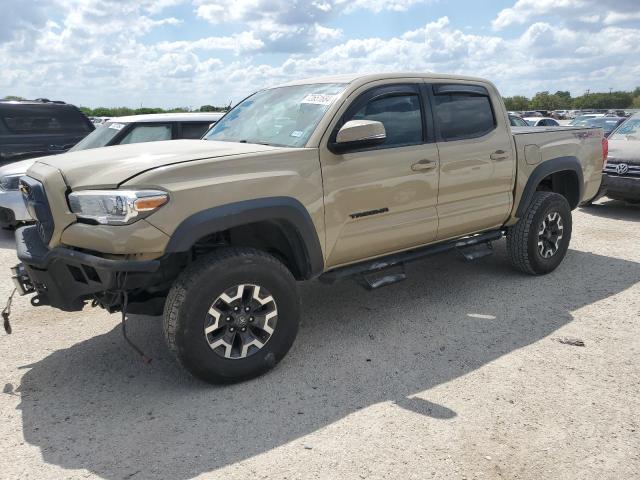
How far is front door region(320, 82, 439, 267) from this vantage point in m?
3.85

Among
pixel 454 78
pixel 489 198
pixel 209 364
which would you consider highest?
pixel 454 78

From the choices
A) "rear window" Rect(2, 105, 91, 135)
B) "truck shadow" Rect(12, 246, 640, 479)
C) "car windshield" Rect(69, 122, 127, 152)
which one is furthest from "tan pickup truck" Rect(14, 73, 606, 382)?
"rear window" Rect(2, 105, 91, 135)

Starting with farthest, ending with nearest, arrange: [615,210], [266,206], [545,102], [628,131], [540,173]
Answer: [545,102], [628,131], [615,210], [540,173], [266,206]

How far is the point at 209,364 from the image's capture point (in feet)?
11.0

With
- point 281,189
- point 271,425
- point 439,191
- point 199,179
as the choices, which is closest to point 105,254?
point 199,179

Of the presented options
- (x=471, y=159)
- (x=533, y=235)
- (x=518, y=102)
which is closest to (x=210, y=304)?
(x=471, y=159)

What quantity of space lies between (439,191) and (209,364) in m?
2.29

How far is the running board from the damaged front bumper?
1.32m

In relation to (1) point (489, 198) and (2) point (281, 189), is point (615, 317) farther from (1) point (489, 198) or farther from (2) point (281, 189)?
(2) point (281, 189)

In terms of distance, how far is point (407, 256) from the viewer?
177 inches

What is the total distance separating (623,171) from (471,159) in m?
5.25

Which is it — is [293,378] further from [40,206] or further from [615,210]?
[615,210]

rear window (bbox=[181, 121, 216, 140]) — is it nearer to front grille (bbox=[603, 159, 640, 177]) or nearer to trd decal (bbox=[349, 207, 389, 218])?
trd decal (bbox=[349, 207, 389, 218])

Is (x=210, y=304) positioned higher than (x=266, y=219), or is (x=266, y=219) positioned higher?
(x=266, y=219)
